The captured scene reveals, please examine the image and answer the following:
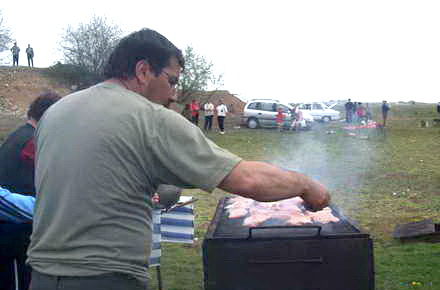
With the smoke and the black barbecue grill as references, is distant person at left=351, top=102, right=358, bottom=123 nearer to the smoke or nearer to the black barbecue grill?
the smoke

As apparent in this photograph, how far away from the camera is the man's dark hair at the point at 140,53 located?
6.84 ft

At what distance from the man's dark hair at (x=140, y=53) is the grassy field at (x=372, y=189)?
3.98 metres

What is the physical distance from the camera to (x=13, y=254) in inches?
153

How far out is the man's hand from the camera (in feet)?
7.38

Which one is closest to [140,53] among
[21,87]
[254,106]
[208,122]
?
[208,122]

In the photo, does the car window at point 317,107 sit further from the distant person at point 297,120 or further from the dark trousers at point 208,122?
the dark trousers at point 208,122

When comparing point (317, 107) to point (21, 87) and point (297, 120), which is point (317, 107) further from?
point (21, 87)

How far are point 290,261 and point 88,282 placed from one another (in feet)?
7.63

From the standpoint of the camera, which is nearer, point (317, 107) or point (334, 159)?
point (334, 159)

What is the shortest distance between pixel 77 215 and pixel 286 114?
986 inches

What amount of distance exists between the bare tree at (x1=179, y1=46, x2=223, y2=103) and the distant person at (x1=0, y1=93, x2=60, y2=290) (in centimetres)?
2724

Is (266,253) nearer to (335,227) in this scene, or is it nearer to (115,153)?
(335,227)

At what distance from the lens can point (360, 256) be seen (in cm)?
388

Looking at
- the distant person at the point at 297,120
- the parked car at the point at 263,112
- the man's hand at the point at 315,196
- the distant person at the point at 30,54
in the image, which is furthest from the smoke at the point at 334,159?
the distant person at the point at 30,54
